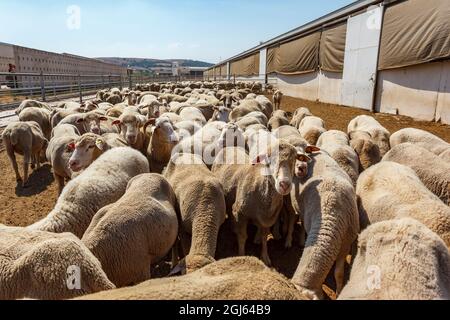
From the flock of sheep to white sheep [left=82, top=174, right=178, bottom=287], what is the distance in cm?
1

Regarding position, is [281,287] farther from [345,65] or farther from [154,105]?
→ [345,65]

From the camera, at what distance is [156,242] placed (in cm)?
335

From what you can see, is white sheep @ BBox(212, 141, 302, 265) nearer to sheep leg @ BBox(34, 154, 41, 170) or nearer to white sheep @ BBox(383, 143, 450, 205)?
white sheep @ BBox(383, 143, 450, 205)

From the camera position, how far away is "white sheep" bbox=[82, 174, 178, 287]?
293cm

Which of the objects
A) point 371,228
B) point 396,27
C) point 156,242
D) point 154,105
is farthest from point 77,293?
point 396,27

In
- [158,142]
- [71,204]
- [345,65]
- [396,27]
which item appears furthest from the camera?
[345,65]

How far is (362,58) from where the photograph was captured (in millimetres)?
17344

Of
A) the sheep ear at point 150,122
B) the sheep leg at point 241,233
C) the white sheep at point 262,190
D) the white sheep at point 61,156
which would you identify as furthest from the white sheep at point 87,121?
the sheep leg at point 241,233

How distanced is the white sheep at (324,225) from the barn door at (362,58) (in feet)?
47.0

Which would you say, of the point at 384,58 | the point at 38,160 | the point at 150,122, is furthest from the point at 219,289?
the point at 384,58

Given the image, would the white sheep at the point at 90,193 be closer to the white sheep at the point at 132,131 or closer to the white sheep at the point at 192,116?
the white sheep at the point at 132,131

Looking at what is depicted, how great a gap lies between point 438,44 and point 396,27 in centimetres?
296

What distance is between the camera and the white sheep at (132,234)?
9.60 ft

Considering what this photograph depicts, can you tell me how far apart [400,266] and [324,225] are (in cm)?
111
